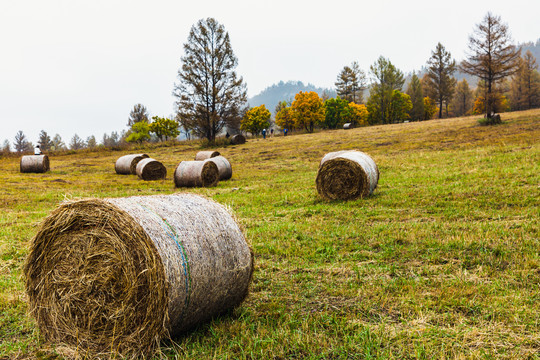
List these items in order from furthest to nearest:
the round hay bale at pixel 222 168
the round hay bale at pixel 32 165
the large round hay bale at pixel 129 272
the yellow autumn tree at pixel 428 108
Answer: the yellow autumn tree at pixel 428 108 < the round hay bale at pixel 32 165 < the round hay bale at pixel 222 168 < the large round hay bale at pixel 129 272

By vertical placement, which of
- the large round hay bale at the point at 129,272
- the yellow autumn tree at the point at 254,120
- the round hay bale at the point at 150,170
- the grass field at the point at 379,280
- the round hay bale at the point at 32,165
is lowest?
the grass field at the point at 379,280

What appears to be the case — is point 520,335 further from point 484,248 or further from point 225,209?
point 225,209

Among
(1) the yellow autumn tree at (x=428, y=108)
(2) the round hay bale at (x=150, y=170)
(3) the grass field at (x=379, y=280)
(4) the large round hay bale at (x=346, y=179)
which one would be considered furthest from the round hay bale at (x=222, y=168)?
(1) the yellow autumn tree at (x=428, y=108)

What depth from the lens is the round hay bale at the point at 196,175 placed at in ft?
62.8

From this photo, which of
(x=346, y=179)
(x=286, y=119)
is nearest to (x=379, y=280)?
(x=346, y=179)

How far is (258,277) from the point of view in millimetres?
6148

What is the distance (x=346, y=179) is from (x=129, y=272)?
32.7 ft

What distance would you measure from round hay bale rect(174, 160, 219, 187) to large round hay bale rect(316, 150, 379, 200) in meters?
7.95

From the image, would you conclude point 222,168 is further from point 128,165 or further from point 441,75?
point 441,75

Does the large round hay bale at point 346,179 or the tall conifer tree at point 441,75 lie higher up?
the tall conifer tree at point 441,75

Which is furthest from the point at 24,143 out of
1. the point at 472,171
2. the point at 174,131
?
the point at 472,171

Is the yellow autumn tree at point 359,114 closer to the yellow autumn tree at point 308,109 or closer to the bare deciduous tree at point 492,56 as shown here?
the yellow autumn tree at point 308,109

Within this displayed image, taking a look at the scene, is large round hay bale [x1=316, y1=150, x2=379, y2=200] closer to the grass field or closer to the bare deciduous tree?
the grass field

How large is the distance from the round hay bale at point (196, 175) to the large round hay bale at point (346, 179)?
26.1ft
